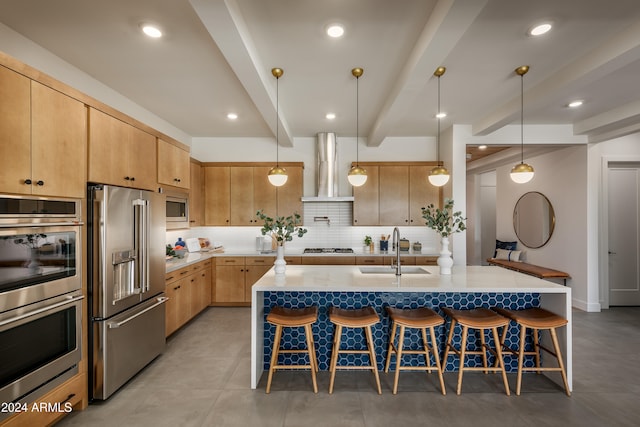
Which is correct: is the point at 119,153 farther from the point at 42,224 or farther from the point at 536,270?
the point at 536,270

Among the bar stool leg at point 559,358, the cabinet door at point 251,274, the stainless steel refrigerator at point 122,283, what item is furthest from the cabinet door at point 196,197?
the bar stool leg at point 559,358

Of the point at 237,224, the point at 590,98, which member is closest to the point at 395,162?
the point at 590,98

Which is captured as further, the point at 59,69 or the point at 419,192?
the point at 419,192

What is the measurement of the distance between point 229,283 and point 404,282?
320cm

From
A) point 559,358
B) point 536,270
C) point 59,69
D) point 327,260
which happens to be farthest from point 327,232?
point 59,69

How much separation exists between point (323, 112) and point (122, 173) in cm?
255

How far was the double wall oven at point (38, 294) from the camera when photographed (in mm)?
1751

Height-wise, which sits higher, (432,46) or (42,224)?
(432,46)

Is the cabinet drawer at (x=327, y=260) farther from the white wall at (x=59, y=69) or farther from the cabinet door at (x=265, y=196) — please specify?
the white wall at (x=59, y=69)

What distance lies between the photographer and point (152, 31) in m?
2.40

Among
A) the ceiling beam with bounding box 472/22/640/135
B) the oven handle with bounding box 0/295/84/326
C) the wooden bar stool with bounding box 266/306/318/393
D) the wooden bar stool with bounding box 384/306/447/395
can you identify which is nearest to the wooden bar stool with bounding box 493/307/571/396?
the wooden bar stool with bounding box 384/306/447/395

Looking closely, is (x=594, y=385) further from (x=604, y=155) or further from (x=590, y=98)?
(x=604, y=155)

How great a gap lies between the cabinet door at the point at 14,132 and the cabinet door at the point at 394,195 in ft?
14.7

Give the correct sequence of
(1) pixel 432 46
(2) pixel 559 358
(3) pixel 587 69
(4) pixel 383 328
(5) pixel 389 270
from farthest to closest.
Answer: (5) pixel 389 270
(4) pixel 383 328
(3) pixel 587 69
(2) pixel 559 358
(1) pixel 432 46
